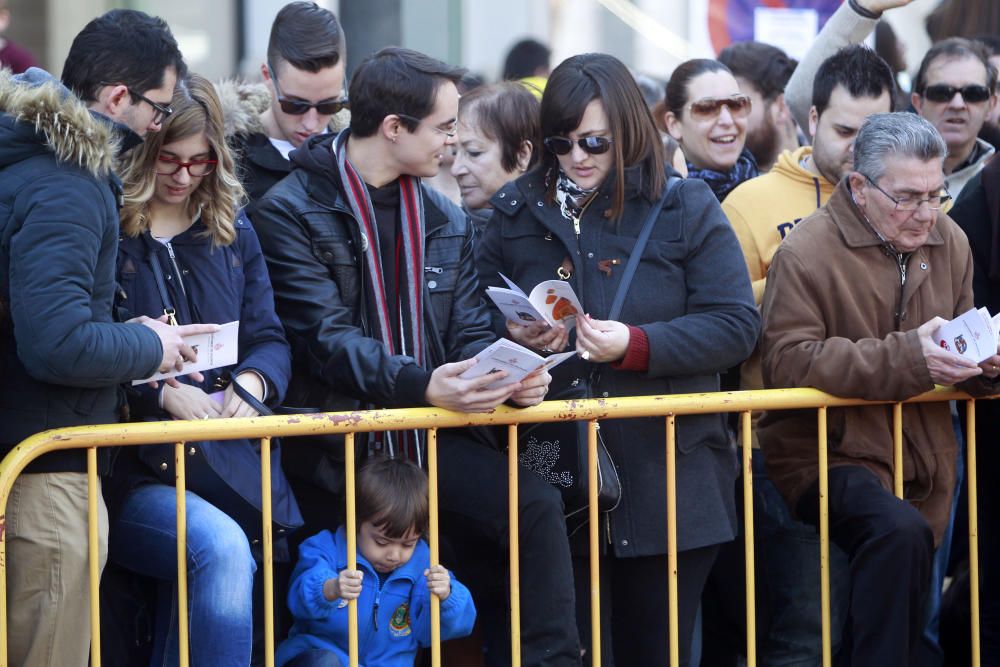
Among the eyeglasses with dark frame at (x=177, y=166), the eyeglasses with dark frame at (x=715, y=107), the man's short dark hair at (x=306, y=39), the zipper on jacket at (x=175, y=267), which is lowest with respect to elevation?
the zipper on jacket at (x=175, y=267)

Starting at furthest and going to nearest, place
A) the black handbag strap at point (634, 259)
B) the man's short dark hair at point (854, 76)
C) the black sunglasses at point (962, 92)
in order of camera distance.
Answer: the black sunglasses at point (962, 92), the man's short dark hair at point (854, 76), the black handbag strap at point (634, 259)

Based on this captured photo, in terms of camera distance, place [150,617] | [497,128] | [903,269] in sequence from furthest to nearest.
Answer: [497,128] < [903,269] < [150,617]

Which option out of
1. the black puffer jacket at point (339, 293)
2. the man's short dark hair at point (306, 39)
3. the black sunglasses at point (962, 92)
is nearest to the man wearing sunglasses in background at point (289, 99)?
the man's short dark hair at point (306, 39)

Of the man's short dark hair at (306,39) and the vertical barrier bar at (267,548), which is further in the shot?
the man's short dark hair at (306,39)

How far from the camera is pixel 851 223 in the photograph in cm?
479

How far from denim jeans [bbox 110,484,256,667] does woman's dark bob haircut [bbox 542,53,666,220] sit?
4.93ft

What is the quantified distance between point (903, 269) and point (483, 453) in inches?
60.1

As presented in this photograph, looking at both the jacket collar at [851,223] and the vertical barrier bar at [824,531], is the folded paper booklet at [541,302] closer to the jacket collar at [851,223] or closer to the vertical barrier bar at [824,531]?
the vertical barrier bar at [824,531]

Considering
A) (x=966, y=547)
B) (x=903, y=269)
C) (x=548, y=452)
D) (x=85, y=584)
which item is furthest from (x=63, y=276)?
(x=966, y=547)

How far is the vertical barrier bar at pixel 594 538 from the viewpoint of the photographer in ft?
14.3

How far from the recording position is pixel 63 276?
3.64m

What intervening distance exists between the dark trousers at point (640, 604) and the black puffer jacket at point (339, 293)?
83 centimetres

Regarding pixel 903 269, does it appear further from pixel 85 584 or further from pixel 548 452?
pixel 85 584

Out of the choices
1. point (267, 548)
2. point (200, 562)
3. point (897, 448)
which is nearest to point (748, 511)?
point (897, 448)
